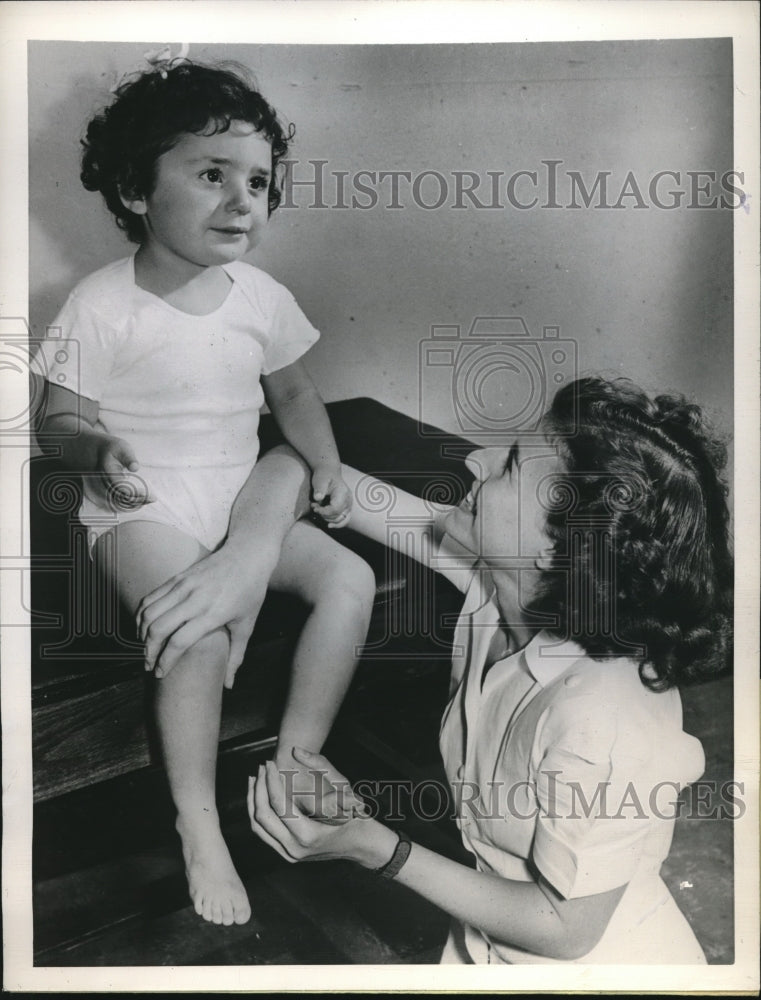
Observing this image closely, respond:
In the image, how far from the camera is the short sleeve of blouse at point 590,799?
114 centimetres

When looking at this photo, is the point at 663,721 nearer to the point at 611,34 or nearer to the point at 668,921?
the point at 668,921

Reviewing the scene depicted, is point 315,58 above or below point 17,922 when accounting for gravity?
above

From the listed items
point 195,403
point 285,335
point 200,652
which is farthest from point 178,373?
point 200,652

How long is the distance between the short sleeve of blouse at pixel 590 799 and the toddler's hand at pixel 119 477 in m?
0.61

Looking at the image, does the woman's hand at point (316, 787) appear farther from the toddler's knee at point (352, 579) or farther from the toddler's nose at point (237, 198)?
the toddler's nose at point (237, 198)

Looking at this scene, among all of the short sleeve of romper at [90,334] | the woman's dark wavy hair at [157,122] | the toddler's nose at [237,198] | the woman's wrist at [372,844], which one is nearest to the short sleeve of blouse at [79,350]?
the short sleeve of romper at [90,334]

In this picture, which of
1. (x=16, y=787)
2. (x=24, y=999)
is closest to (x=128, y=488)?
(x=16, y=787)

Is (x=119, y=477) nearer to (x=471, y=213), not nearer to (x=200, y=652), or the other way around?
(x=200, y=652)

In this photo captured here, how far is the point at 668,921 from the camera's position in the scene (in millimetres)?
1202

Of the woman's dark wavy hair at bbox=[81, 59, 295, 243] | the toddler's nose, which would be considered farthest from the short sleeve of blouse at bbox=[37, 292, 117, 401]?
the toddler's nose

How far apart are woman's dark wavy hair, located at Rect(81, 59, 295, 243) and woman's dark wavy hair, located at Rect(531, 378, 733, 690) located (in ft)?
1.72

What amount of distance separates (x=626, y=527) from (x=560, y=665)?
0.20 metres

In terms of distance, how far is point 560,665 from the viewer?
1.15m

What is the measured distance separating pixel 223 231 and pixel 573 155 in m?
0.48
